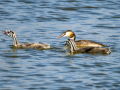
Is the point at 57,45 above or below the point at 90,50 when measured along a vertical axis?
below

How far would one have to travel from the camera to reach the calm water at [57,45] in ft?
33.2

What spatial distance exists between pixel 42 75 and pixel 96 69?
1.67 metres

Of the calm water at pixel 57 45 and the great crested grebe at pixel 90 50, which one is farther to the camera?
the great crested grebe at pixel 90 50


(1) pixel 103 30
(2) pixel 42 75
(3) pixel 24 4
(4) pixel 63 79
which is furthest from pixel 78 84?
(3) pixel 24 4

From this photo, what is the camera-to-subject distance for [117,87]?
381 inches

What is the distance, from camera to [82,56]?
13.1 meters

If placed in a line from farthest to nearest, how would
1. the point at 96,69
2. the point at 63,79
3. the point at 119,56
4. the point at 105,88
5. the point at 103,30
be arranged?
the point at 103,30
the point at 119,56
the point at 96,69
the point at 63,79
the point at 105,88

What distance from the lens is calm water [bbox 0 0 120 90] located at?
1012cm

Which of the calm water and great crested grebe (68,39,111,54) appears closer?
the calm water

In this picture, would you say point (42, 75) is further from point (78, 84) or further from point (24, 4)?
point (24, 4)

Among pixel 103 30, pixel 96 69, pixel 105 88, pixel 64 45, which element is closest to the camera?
pixel 105 88

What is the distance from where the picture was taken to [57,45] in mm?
15070

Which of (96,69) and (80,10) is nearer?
(96,69)

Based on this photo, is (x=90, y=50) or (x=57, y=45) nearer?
(x=90, y=50)
